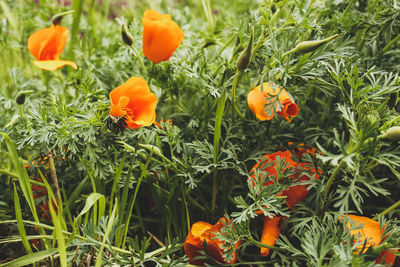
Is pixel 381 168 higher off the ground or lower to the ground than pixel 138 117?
lower

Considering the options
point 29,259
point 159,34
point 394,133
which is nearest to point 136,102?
point 159,34

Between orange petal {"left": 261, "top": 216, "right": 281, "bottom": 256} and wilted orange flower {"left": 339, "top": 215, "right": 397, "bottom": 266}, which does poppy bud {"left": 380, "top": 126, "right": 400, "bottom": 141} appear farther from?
orange petal {"left": 261, "top": 216, "right": 281, "bottom": 256}

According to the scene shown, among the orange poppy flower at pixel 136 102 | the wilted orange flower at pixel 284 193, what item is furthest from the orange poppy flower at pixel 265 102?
the orange poppy flower at pixel 136 102

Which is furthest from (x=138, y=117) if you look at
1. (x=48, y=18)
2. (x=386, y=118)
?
(x=48, y=18)

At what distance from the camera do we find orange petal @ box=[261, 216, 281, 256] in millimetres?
738

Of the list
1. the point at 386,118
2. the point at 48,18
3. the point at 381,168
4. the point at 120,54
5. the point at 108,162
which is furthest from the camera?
the point at 48,18

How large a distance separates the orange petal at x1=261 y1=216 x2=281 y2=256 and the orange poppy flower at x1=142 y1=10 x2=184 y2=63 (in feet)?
1.49

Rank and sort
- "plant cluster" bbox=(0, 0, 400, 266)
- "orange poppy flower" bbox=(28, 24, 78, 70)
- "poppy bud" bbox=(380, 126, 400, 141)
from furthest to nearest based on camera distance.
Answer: "orange poppy flower" bbox=(28, 24, 78, 70)
"plant cluster" bbox=(0, 0, 400, 266)
"poppy bud" bbox=(380, 126, 400, 141)

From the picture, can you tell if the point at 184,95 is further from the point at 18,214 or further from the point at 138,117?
the point at 18,214

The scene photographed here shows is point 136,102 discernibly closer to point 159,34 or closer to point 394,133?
point 159,34

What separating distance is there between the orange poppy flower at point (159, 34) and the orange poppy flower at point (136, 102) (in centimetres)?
8

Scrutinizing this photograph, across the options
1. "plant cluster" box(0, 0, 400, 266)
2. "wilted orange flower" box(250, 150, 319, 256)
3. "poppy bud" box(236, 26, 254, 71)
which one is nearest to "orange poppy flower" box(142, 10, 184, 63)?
"plant cluster" box(0, 0, 400, 266)

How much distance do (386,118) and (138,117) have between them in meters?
0.52

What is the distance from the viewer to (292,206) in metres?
0.80
